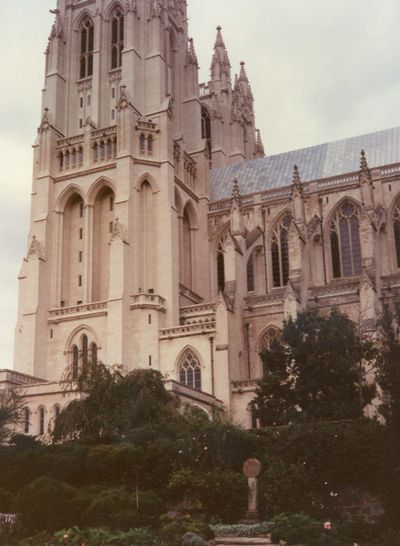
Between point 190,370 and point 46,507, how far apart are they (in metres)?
23.3

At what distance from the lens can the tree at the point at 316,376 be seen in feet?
108

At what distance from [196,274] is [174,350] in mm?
10728

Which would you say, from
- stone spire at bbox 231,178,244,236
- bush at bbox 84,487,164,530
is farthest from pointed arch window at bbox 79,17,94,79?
bush at bbox 84,487,164,530

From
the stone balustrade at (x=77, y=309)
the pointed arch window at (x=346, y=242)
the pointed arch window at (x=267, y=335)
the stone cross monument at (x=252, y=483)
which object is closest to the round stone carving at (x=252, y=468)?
the stone cross monument at (x=252, y=483)

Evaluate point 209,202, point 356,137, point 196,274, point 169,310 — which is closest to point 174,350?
point 169,310

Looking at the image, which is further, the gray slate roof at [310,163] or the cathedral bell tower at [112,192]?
the gray slate roof at [310,163]

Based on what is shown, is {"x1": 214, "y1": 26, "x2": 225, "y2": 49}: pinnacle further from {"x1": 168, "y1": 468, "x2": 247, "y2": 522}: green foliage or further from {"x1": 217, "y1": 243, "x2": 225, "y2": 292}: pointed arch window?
{"x1": 168, "y1": 468, "x2": 247, "y2": 522}: green foliage

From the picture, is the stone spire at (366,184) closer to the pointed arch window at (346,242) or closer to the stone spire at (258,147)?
the pointed arch window at (346,242)

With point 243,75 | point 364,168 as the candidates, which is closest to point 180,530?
point 364,168

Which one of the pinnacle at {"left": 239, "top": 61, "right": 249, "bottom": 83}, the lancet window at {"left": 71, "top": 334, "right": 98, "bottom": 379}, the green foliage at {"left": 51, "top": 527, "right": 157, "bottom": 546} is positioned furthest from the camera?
the pinnacle at {"left": 239, "top": 61, "right": 249, "bottom": 83}

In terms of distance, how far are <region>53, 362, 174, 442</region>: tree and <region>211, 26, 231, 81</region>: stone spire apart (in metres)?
46.5

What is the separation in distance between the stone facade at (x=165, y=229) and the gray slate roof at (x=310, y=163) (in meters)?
0.16

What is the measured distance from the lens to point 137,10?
2298 inches

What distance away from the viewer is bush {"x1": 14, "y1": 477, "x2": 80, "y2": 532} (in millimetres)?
23656
